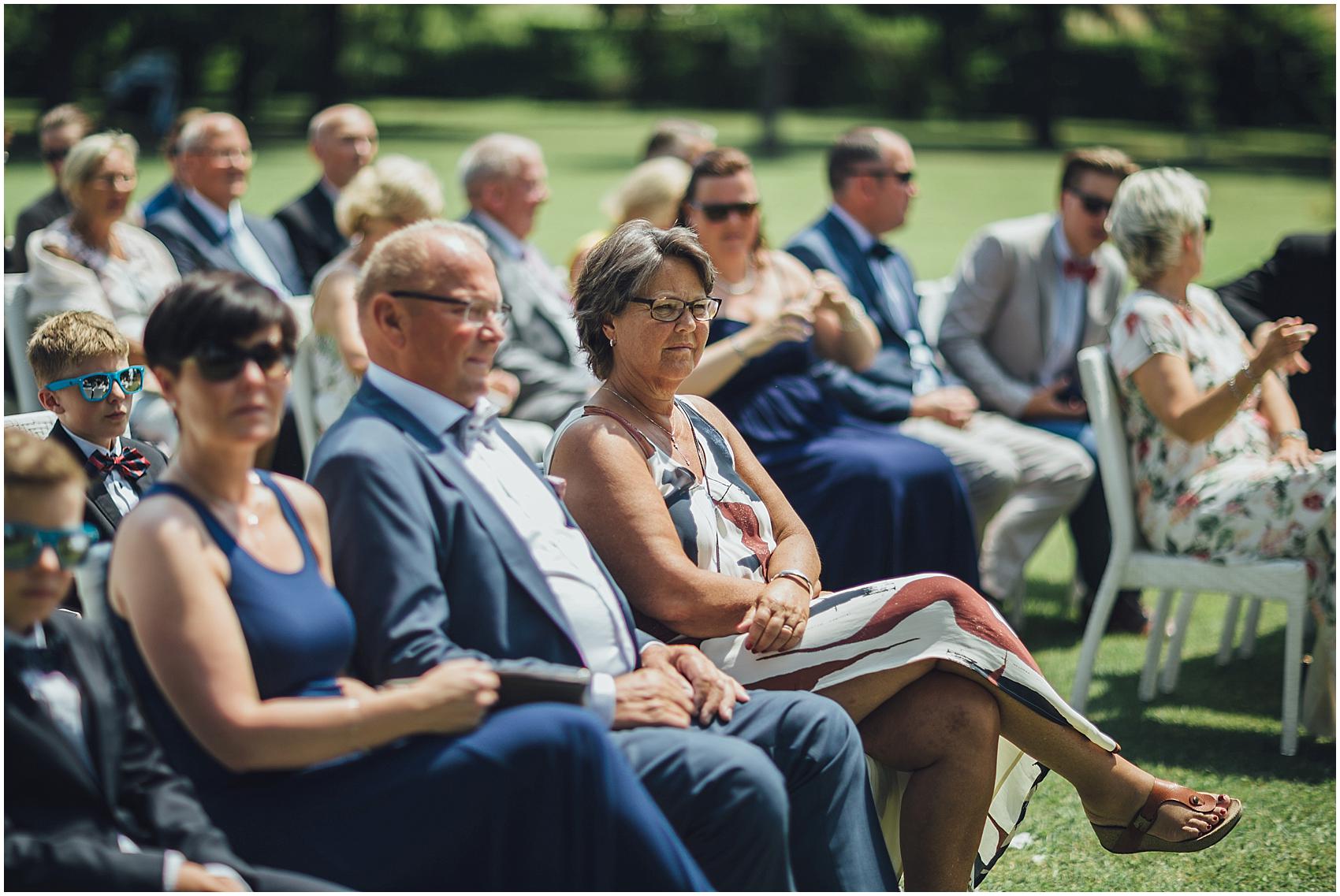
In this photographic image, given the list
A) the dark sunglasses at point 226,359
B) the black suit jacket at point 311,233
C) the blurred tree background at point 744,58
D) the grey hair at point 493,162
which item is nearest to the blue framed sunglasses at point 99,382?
the dark sunglasses at point 226,359

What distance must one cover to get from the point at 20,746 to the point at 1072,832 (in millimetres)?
2856

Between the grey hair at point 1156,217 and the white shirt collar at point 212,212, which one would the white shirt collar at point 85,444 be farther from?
the white shirt collar at point 212,212

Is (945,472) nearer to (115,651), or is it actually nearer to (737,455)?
(737,455)

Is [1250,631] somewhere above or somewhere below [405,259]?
below

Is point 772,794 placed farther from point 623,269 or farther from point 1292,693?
point 1292,693

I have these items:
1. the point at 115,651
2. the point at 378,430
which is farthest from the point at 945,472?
the point at 115,651

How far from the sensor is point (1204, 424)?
4562 mm

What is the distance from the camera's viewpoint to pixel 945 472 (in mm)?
5176

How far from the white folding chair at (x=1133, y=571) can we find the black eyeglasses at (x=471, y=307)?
2666 mm

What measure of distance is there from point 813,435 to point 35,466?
3.51m

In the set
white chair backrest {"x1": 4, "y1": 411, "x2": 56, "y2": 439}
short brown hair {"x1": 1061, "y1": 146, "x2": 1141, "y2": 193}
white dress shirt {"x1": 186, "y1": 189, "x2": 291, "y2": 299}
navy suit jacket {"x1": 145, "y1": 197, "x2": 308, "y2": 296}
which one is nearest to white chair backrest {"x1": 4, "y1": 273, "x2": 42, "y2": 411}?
navy suit jacket {"x1": 145, "y1": 197, "x2": 308, "y2": 296}

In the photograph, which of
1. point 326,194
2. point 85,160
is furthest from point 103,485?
point 326,194

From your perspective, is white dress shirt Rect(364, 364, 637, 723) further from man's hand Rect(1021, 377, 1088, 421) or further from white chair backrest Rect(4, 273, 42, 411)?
man's hand Rect(1021, 377, 1088, 421)

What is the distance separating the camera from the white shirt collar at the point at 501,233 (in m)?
6.25
